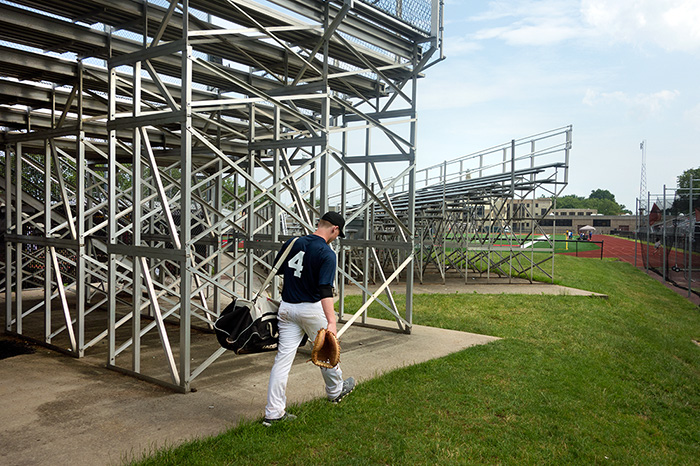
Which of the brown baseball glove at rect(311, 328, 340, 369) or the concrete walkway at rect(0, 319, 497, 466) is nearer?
the concrete walkway at rect(0, 319, 497, 466)

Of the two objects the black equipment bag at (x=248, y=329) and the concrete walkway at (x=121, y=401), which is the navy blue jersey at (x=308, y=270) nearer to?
the black equipment bag at (x=248, y=329)

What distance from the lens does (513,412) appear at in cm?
609

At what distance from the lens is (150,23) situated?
748 centimetres

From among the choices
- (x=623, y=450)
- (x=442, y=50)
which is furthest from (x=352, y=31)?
(x=623, y=450)

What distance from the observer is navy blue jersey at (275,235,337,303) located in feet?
17.5

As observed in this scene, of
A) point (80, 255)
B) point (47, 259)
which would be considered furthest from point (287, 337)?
point (47, 259)

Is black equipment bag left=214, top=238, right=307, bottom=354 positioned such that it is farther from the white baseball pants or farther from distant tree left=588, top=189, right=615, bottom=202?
distant tree left=588, top=189, right=615, bottom=202

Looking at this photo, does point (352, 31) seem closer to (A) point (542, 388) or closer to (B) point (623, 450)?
(A) point (542, 388)

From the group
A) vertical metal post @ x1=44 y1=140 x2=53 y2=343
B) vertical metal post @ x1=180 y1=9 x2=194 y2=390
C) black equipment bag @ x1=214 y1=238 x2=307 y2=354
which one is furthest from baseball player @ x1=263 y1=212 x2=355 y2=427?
vertical metal post @ x1=44 y1=140 x2=53 y2=343

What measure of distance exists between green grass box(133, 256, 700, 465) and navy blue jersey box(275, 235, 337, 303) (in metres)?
1.24

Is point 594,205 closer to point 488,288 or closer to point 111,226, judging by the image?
point 488,288

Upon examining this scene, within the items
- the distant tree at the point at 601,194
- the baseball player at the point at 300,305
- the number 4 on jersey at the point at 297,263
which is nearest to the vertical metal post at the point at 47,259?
the baseball player at the point at 300,305

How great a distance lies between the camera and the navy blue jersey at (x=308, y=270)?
535 centimetres

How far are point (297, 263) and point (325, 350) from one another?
0.88 metres
